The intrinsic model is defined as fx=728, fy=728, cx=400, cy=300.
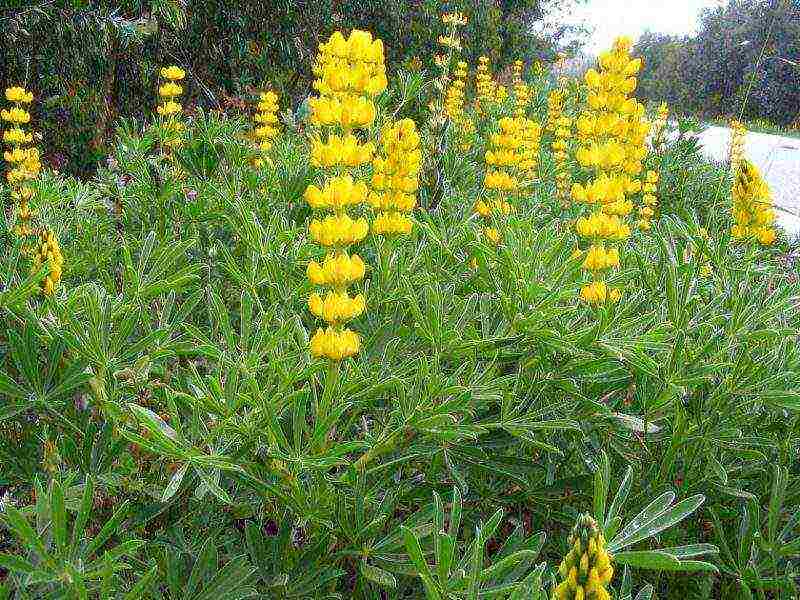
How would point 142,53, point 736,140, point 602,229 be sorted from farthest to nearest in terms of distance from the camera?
point 736,140 < point 142,53 < point 602,229

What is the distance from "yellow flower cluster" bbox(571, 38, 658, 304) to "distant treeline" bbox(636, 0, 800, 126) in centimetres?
1608

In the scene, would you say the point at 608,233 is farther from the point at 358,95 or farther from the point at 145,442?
the point at 145,442

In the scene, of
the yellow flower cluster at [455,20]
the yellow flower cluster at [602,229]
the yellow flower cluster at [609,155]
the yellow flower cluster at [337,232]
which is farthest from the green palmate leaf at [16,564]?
the yellow flower cluster at [455,20]

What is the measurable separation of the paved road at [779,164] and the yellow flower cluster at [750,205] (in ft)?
12.5

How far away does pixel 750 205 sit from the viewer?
6.45ft

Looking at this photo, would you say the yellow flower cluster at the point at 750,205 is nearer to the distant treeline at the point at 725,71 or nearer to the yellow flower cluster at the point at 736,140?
the yellow flower cluster at the point at 736,140

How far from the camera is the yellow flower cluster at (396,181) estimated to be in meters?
1.65

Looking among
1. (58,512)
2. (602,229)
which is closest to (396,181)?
(602,229)

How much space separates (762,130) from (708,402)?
1684 cm

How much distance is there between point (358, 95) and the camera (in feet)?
3.95

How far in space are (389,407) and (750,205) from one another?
1186 millimetres

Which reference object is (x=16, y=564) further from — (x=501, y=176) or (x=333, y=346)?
(x=501, y=176)

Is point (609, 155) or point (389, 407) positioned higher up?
point (609, 155)

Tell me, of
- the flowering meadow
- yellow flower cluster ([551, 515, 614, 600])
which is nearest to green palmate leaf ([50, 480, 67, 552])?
the flowering meadow
